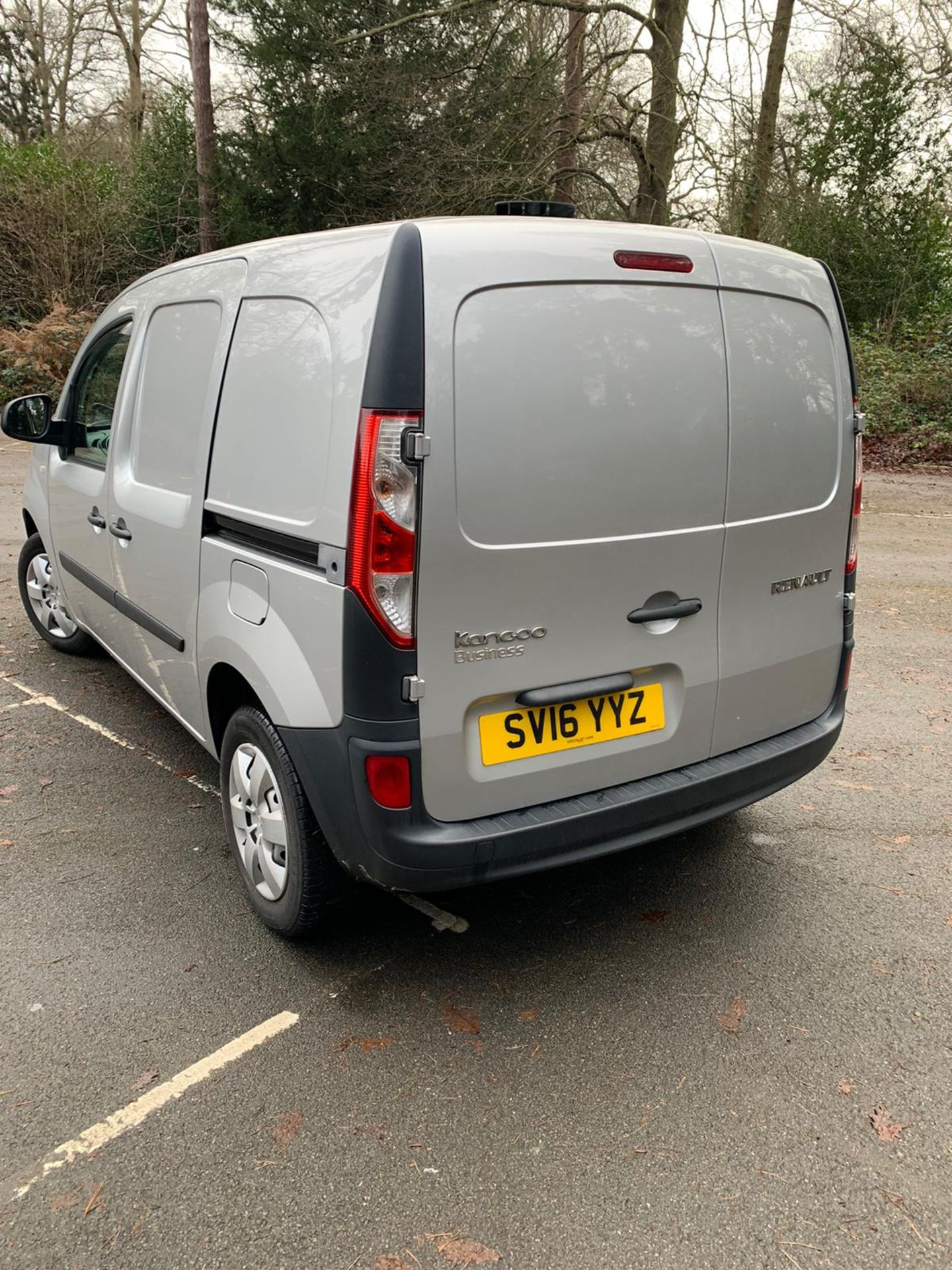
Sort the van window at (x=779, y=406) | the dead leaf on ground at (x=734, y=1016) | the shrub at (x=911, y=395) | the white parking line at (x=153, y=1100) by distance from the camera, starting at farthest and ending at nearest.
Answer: the shrub at (x=911, y=395), the van window at (x=779, y=406), the dead leaf on ground at (x=734, y=1016), the white parking line at (x=153, y=1100)

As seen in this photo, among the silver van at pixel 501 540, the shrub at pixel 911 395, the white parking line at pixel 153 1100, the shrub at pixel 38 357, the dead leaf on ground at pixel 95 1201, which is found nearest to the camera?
the dead leaf on ground at pixel 95 1201

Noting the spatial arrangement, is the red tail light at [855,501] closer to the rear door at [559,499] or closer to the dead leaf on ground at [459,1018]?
the rear door at [559,499]

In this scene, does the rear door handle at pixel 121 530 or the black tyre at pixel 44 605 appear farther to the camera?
the black tyre at pixel 44 605

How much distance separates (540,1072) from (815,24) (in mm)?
14718

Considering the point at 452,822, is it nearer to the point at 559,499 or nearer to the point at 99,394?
the point at 559,499

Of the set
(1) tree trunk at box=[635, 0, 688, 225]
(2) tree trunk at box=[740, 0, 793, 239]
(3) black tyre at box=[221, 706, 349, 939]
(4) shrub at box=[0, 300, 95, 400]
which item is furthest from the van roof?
(4) shrub at box=[0, 300, 95, 400]

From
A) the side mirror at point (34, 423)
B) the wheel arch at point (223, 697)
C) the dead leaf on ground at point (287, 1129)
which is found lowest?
the dead leaf on ground at point (287, 1129)

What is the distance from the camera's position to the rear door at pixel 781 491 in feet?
8.93

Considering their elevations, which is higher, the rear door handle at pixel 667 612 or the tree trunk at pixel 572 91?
the tree trunk at pixel 572 91

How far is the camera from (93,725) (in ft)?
15.0

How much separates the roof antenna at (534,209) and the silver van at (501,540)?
209 millimetres

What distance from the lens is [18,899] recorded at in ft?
10.3

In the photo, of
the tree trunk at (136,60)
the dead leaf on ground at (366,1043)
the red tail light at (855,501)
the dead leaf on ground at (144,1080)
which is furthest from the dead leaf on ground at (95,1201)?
the tree trunk at (136,60)

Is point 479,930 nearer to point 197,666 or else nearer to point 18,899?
point 197,666
